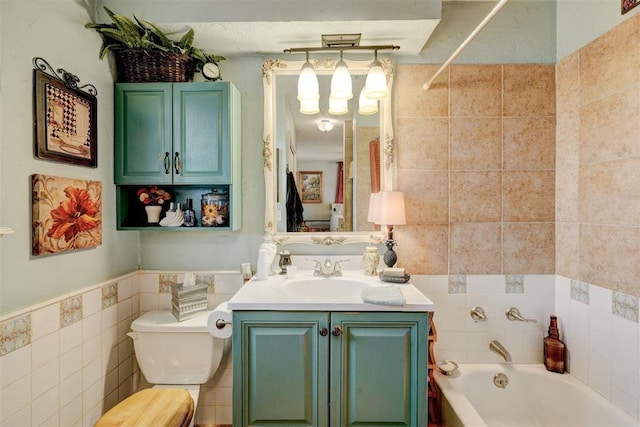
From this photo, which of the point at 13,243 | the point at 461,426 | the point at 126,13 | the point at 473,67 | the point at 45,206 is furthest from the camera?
the point at 473,67

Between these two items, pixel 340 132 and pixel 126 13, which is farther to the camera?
pixel 340 132

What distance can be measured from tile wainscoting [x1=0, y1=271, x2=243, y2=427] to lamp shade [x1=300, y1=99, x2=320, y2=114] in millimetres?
1089

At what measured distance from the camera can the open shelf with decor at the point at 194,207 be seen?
1.85 meters

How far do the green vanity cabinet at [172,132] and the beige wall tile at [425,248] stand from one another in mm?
1130

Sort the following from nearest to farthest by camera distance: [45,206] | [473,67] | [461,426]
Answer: [45,206]
[461,426]
[473,67]

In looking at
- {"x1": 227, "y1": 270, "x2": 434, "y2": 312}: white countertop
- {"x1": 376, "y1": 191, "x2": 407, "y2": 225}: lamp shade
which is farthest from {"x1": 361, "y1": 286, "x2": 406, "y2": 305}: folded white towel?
{"x1": 376, "y1": 191, "x2": 407, "y2": 225}: lamp shade

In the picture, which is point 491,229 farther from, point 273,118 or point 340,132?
point 273,118

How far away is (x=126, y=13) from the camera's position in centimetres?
174

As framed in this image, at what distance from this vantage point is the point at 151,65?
1786 millimetres

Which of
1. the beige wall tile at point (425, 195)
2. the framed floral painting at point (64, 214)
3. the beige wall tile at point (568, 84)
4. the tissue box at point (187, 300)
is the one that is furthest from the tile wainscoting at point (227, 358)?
the beige wall tile at point (568, 84)

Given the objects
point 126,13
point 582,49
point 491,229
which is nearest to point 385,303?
point 491,229

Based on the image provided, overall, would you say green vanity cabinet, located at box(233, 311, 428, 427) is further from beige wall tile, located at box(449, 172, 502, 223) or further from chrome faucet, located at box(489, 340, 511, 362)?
beige wall tile, located at box(449, 172, 502, 223)

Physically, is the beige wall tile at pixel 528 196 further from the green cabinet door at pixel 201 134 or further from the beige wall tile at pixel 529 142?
the green cabinet door at pixel 201 134

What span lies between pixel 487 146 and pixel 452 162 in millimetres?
232
